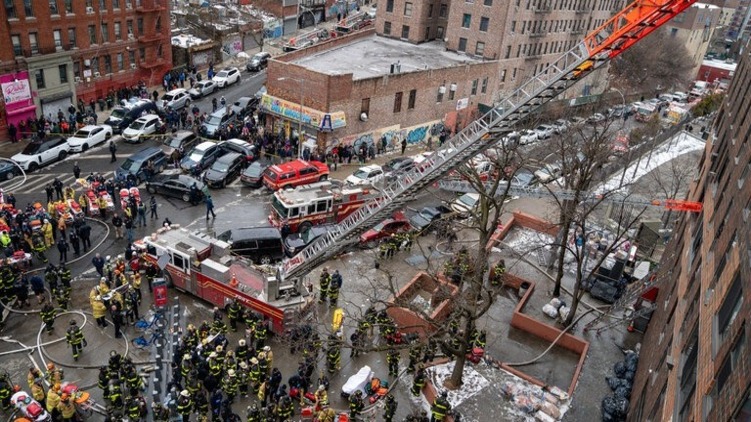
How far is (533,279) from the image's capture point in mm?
26953

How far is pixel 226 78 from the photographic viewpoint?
167ft

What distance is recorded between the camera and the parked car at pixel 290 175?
32.1m

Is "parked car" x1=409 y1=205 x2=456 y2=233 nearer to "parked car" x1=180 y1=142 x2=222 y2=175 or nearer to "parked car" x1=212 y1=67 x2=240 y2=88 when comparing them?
"parked car" x1=180 y1=142 x2=222 y2=175

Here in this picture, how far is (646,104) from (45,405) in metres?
70.1

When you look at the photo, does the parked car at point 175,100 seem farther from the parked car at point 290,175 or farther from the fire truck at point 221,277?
the fire truck at point 221,277

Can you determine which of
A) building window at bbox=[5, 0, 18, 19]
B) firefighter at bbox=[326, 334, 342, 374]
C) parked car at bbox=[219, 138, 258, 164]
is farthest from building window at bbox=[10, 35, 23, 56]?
firefighter at bbox=[326, 334, 342, 374]

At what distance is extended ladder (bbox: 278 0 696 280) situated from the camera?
17062mm

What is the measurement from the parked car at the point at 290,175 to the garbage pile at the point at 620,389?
19576mm

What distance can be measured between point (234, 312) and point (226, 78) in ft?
115

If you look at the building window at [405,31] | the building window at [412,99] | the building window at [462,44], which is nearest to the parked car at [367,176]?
the building window at [412,99]

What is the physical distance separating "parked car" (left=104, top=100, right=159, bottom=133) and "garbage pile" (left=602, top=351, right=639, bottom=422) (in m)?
34.6

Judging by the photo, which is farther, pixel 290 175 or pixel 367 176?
pixel 367 176

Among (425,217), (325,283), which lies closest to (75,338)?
(325,283)

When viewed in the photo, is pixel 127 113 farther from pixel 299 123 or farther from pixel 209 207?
pixel 209 207
